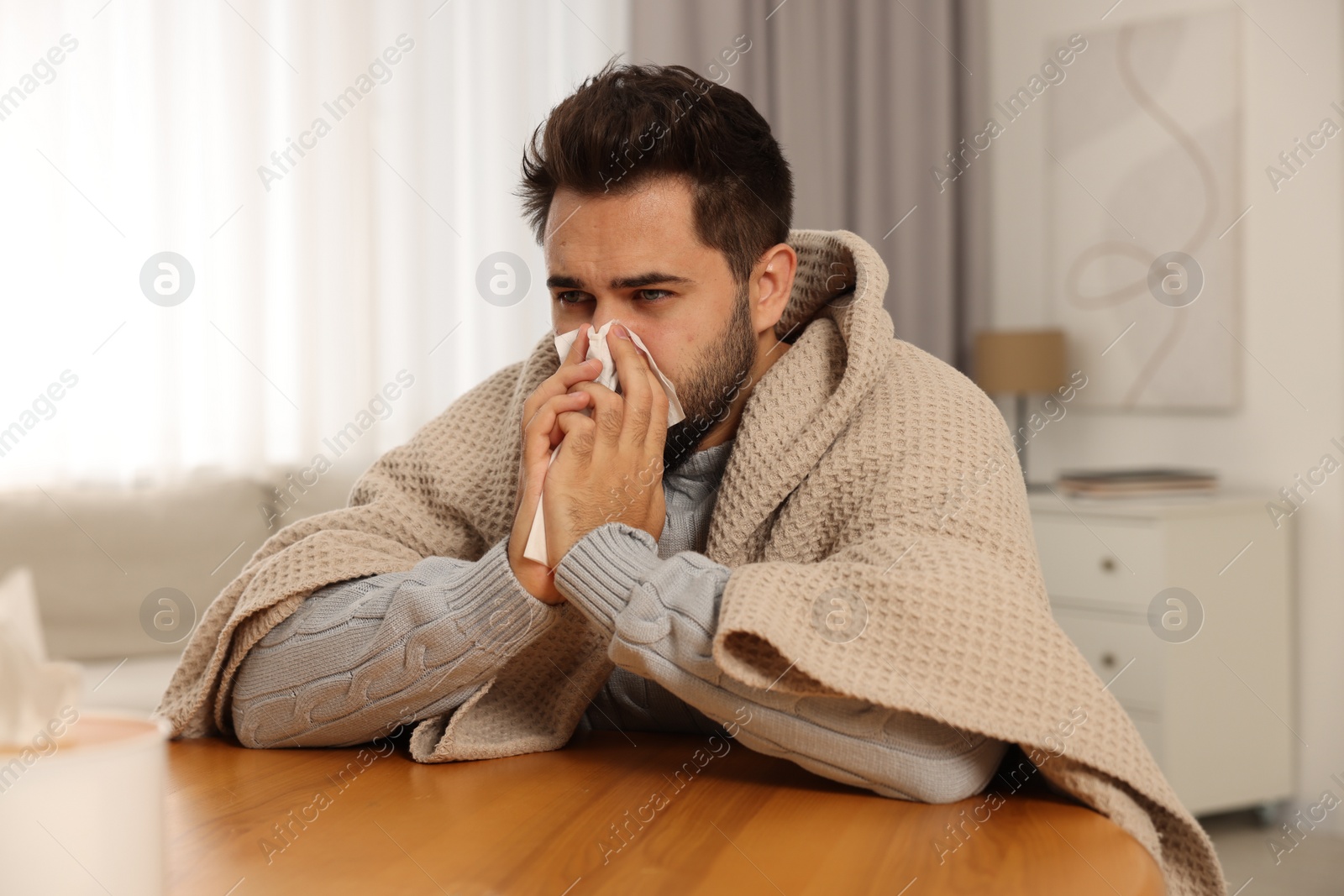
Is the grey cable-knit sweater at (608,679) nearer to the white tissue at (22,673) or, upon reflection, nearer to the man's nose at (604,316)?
the man's nose at (604,316)

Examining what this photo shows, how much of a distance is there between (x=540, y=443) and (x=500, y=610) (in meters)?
0.20

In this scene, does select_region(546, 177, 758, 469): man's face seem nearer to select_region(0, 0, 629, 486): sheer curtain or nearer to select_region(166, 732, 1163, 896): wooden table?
select_region(166, 732, 1163, 896): wooden table

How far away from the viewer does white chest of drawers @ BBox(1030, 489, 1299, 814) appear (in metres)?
2.70

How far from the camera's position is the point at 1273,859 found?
8.85ft

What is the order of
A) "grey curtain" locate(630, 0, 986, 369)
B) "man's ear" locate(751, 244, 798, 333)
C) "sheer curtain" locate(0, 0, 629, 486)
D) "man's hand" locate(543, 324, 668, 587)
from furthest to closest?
"grey curtain" locate(630, 0, 986, 369), "sheer curtain" locate(0, 0, 629, 486), "man's ear" locate(751, 244, 798, 333), "man's hand" locate(543, 324, 668, 587)

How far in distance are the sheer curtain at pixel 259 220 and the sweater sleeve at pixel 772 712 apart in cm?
217

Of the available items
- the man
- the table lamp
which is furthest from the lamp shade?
the man

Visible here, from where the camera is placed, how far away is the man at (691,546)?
875 mm

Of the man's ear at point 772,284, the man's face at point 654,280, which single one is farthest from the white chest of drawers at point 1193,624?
the man's face at point 654,280

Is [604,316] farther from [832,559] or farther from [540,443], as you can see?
[832,559]

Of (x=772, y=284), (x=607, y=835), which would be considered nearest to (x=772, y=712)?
(x=607, y=835)

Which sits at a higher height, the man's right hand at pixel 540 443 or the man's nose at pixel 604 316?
the man's nose at pixel 604 316

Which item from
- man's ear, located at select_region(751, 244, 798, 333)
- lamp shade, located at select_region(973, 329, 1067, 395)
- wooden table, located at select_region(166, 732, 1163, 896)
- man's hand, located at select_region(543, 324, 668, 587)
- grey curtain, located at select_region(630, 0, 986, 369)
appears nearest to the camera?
wooden table, located at select_region(166, 732, 1163, 896)

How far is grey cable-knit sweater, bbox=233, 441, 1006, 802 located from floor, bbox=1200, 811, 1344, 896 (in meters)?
1.92
